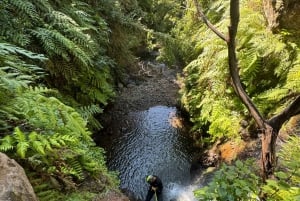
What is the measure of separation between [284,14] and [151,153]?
13.8 feet

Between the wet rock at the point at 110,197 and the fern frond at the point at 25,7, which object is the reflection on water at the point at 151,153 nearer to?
the wet rock at the point at 110,197

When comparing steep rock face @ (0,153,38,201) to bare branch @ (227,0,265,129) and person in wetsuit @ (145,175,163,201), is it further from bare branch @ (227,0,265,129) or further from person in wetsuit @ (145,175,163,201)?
person in wetsuit @ (145,175,163,201)

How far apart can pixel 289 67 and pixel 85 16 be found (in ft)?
12.4

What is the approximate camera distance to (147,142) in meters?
8.05

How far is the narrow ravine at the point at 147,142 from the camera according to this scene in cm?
671

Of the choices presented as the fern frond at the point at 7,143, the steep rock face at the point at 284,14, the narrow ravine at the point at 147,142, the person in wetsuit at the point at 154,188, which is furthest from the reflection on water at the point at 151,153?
the fern frond at the point at 7,143

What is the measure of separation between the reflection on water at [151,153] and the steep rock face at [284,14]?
342 centimetres

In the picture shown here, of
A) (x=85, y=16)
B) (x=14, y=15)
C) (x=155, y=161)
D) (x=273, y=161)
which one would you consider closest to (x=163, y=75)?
(x=155, y=161)

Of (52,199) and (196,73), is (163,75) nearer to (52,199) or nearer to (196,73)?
(196,73)

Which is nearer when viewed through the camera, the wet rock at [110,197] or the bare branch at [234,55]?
the bare branch at [234,55]

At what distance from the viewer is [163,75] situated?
1225 centimetres

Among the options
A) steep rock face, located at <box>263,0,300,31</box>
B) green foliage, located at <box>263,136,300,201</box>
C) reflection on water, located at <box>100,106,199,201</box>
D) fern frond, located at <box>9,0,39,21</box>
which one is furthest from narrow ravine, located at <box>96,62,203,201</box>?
green foliage, located at <box>263,136,300,201</box>

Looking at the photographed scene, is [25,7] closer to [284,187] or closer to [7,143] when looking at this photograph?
[7,143]

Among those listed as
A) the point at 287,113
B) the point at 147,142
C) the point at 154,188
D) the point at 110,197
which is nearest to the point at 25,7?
the point at 110,197
